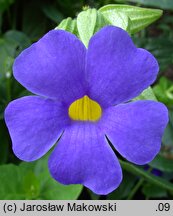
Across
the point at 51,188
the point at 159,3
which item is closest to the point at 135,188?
the point at 51,188

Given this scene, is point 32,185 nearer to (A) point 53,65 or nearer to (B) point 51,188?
(B) point 51,188

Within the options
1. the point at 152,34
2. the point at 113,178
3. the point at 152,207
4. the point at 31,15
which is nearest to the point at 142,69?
the point at 113,178

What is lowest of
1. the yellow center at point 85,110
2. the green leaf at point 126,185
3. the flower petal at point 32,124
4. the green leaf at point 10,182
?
the green leaf at point 126,185

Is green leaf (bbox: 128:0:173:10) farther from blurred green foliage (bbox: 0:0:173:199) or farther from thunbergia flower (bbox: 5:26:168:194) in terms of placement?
thunbergia flower (bbox: 5:26:168:194)

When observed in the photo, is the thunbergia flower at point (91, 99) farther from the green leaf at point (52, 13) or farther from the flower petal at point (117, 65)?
the green leaf at point (52, 13)

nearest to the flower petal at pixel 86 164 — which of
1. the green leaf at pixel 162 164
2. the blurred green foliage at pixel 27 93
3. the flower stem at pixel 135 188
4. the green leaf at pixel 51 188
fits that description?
the blurred green foliage at pixel 27 93

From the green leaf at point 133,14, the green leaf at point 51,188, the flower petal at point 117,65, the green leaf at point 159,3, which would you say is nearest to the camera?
the flower petal at point 117,65
